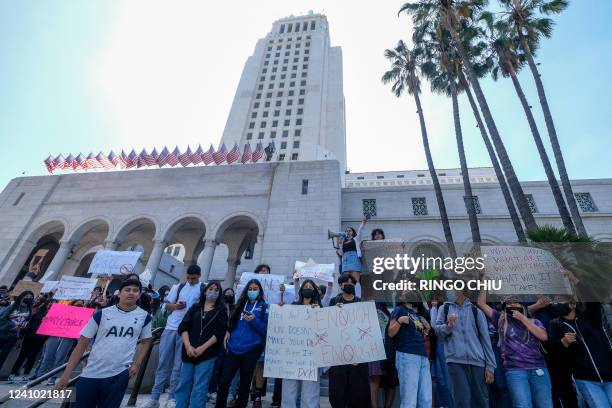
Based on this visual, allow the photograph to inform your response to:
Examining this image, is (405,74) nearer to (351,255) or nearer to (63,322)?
(351,255)

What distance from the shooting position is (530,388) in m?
3.85

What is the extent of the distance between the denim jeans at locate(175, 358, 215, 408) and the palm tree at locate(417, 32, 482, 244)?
12.7 metres

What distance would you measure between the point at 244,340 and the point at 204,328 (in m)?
0.64

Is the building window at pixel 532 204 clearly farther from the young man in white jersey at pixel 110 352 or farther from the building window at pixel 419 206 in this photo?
the young man in white jersey at pixel 110 352

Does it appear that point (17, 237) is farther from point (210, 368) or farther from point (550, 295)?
point (550, 295)

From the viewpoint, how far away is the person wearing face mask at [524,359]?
3748 mm

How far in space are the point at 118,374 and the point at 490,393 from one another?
545 centimetres

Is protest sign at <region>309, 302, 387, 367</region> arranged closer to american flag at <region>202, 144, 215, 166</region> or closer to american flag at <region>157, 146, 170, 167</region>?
american flag at <region>202, 144, 215, 166</region>

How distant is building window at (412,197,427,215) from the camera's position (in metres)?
18.5

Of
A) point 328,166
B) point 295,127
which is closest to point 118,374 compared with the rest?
point 328,166

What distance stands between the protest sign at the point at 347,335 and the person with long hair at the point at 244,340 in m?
0.89

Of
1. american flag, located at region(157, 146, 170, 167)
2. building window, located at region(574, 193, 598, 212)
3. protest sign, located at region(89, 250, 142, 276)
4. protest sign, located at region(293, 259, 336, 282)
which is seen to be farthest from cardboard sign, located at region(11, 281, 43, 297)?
building window, located at region(574, 193, 598, 212)

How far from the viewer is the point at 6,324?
22.6ft

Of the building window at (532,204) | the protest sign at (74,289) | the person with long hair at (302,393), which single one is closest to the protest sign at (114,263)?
the protest sign at (74,289)
